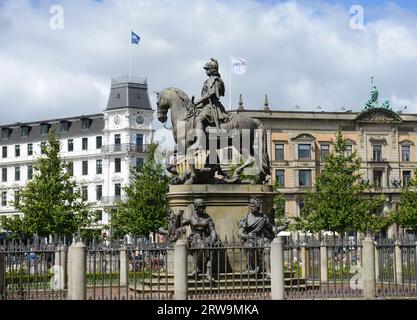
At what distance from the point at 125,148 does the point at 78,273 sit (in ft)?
232

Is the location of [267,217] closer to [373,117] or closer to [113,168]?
[373,117]

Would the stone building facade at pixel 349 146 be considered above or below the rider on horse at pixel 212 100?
above

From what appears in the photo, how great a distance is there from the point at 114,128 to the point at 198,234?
70699 millimetres

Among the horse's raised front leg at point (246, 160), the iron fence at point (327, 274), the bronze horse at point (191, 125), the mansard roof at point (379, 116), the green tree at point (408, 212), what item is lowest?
the iron fence at point (327, 274)

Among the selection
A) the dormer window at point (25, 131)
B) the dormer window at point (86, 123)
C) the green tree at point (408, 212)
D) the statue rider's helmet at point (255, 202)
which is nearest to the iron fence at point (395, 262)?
the statue rider's helmet at point (255, 202)

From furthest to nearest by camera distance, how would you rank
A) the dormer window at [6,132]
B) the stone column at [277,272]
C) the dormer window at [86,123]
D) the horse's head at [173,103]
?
the dormer window at [6,132] < the dormer window at [86,123] < the horse's head at [173,103] < the stone column at [277,272]

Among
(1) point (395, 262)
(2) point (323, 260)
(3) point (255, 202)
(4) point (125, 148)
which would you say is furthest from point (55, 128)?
(1) point (395, 262)

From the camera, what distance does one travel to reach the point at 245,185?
20844mm

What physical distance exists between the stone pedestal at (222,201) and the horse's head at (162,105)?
2614mm

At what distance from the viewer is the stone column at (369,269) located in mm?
18281

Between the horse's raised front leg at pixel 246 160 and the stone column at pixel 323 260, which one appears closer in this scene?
the stone column at pixel 323 260

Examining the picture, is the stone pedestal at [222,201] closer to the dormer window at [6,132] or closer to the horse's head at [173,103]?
the horse's head at [173,103]

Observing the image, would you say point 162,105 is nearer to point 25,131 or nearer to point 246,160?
point 246,160

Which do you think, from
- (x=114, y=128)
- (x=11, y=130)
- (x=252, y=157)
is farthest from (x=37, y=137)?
(x=252, y=157)
